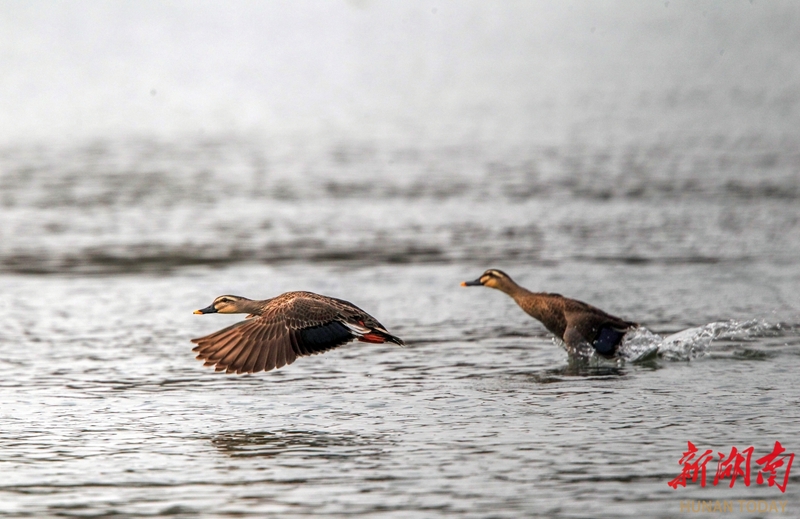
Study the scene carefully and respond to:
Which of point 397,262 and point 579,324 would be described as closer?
point 579,324

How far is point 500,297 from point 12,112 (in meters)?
22.8

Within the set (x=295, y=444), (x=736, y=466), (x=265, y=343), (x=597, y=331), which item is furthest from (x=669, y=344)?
(x=295, y=444)

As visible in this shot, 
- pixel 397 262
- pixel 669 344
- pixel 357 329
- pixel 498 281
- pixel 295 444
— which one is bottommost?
pixel 295 444

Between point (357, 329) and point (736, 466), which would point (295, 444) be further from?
point (736, 466)

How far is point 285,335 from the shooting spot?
10195mm

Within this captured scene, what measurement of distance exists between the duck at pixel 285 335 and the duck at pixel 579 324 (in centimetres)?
226

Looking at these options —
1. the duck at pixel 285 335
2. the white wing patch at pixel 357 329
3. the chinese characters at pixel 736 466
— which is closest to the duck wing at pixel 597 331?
the duck at pixel 285 335

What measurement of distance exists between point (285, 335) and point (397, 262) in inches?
287

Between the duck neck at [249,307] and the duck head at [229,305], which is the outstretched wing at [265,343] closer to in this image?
the duck neck at [249,307]

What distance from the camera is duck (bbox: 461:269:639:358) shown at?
466 inches

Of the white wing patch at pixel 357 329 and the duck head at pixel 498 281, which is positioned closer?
the white wing patch at pixel 357 329

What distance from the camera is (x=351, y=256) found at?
58.7 feet

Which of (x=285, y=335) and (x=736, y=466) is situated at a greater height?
(x=285, y=335)

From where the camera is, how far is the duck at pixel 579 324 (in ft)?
38.8
